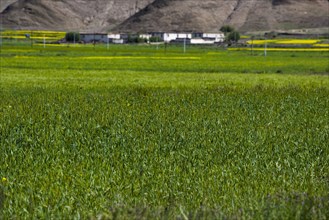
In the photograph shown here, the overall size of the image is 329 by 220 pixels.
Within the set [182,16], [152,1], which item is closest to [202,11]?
[182,16]

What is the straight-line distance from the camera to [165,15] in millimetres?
178000

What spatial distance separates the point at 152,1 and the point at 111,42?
53232 millimetres

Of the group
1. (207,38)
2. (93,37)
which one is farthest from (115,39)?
(207,38)

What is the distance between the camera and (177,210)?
7.82 m

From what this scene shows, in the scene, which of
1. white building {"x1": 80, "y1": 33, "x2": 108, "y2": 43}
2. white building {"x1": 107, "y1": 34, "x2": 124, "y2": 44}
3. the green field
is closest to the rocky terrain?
white building {"x1": 107, "y1": 34, "x2": 124, "y2": 44}

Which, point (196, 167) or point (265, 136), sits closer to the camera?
point (196, 167)

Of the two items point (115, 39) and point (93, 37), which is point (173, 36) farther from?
point (93, 37)

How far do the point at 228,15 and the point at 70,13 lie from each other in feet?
151

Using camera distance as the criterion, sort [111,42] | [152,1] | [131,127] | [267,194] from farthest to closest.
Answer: [152,1] → [111,42] → [131,127] → [267,194]

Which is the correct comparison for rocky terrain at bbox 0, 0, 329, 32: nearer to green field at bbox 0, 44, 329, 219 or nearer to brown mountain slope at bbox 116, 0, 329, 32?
brown mountain slope at bbox 116, 0, 329, 32

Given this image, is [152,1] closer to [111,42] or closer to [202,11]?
[202,11]

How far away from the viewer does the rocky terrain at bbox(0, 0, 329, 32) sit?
564ft

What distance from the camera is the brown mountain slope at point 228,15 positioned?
560 ft

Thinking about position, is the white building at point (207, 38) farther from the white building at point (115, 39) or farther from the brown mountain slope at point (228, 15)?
the white building at point (115, 39)
